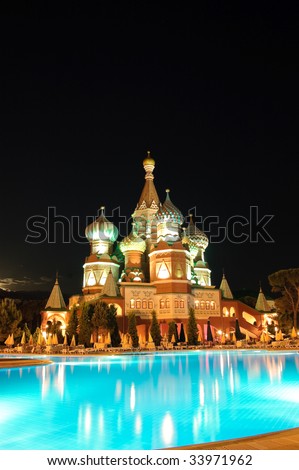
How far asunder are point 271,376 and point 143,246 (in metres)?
33.4

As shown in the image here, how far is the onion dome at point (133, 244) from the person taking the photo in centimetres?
4588

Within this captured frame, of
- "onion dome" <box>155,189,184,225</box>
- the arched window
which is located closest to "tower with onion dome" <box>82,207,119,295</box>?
"onion dome" <box>155,189,184,225</box>

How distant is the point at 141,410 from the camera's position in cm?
790

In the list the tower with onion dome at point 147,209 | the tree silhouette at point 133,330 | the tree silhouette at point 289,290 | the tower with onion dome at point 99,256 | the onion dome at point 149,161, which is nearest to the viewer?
the tree silhouette at point 133,330

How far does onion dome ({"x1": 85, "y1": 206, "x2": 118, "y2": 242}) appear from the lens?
48.0 metres

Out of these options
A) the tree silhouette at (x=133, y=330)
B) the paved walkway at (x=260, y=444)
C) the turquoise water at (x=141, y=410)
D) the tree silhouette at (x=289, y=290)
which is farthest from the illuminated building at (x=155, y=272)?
the paved walkway at (x=260, y=444)

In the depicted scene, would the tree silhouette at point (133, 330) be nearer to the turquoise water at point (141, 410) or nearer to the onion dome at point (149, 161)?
the turquoise water at point (141, 410)

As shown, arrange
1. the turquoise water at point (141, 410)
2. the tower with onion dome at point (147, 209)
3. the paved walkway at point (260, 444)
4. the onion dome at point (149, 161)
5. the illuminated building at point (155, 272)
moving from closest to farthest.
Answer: the paved walkway at point (260, 444) → the turquoise water at point (141, 410) → the illuminated building at point (155, 272) → the tower with onion dome at point (147, 209) → the onion dome at point (149, 161)

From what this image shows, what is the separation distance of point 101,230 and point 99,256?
136 inches

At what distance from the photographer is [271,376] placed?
13453 millimetres

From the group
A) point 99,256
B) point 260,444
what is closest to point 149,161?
point 99,256

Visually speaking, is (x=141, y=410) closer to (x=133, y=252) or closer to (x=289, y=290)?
(x=289, y=290)

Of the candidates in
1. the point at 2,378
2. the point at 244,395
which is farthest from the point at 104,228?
the point at 244,395

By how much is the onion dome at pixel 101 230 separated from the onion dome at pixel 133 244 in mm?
2427
